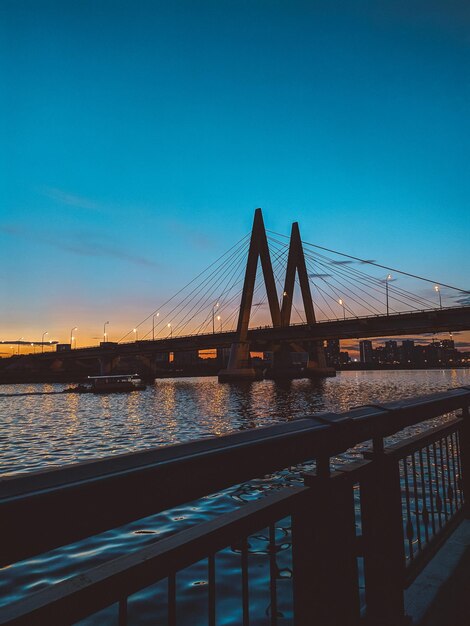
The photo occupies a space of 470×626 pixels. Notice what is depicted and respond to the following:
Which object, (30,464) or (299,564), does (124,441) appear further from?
(299,564)

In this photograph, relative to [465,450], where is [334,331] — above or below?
above

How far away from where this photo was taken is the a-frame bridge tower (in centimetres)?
7300

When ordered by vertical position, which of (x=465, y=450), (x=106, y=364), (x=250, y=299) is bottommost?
(x=465, y=450)

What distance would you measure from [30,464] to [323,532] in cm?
1527

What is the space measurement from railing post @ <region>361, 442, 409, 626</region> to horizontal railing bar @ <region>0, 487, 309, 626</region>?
831 mm

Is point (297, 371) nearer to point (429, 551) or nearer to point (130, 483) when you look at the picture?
point (429, 551)

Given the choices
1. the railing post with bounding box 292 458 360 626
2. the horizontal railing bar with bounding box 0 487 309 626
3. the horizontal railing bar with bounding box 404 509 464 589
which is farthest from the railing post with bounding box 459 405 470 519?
the horizontal railing bar with bounding box 0 487 309 626

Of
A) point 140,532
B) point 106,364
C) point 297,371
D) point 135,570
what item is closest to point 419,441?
point 135,570

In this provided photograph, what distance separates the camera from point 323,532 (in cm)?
202

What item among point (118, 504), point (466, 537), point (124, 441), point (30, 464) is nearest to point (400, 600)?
point (466, 537)

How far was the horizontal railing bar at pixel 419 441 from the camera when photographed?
290 centimetres

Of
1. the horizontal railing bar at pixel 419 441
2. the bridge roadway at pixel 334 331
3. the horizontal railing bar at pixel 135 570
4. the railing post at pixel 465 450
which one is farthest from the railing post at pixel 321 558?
the bridge roadway at pixel 334 331

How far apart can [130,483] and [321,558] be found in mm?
1165

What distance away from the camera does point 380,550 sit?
2553mm
